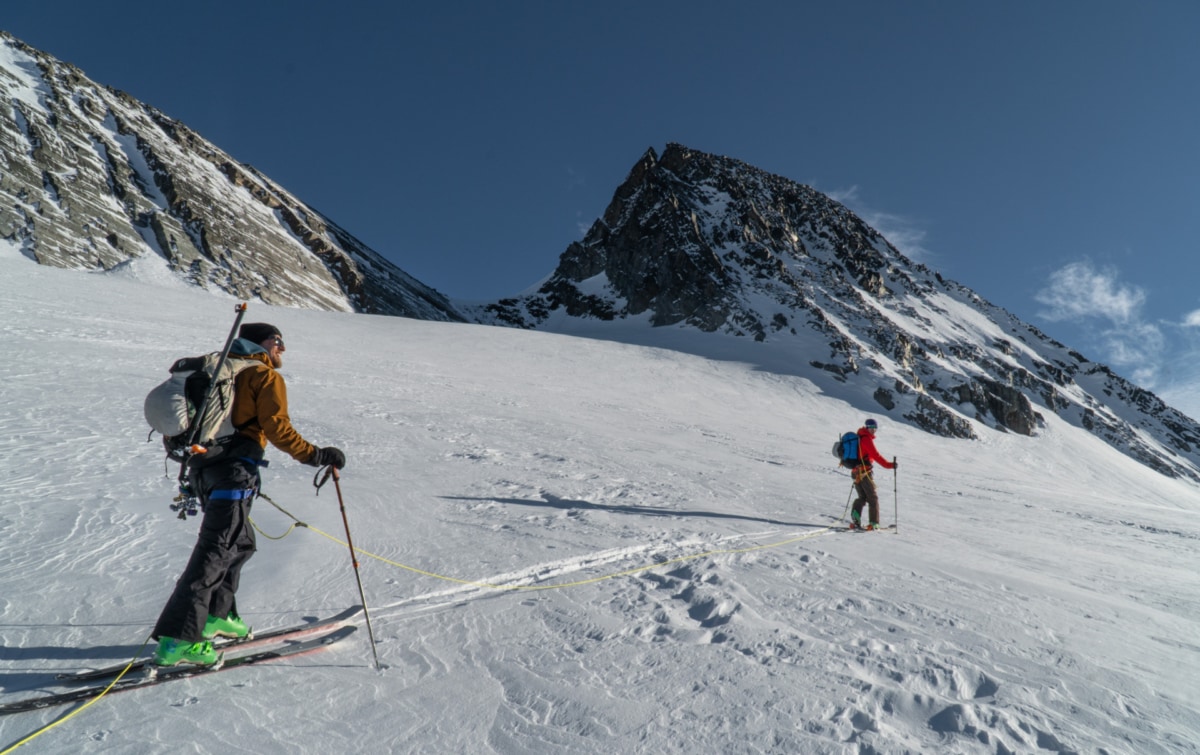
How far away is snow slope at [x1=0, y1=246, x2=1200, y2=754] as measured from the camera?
275cm

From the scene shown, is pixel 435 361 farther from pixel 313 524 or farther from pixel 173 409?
pixel 173 409

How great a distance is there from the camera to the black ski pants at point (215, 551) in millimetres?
3068

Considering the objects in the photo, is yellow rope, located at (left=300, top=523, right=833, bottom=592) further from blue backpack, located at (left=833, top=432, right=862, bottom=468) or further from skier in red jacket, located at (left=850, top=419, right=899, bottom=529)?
blue backpack, located at (left=833, top=432, right=862, bottom=468)

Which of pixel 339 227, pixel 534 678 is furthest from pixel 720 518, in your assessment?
pixel 339 227

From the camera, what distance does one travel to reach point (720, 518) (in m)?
7.75

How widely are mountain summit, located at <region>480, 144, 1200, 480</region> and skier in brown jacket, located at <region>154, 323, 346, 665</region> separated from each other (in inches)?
1620

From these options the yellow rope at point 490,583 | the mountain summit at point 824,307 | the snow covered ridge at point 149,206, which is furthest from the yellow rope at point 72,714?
the snow covered ridge at point 149,206

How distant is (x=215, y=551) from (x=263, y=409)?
0.93 metres

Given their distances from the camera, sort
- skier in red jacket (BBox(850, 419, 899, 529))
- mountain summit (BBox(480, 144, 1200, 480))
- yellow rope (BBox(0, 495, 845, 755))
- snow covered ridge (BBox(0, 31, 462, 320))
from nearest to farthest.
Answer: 1. yellow rope (BBox(0, 495, 845, 755))
2. skier in red jacket (BBox(850, 419, 899, 529))
3. snow covered ridge (BBox(0, 31, 462, 320))
4. mountain summit (BBox(480, 144, 1200, 480))

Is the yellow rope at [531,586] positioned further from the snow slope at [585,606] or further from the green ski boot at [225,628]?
the green ski boot at [225,628]

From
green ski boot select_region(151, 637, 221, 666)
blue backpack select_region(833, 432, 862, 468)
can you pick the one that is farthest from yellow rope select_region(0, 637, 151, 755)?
blue backpack select_region(833, 432, 862, 468)

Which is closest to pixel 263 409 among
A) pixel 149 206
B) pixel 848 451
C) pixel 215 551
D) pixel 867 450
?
pixel 215 551

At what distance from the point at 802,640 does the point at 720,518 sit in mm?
4020

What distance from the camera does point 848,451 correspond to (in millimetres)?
9289
